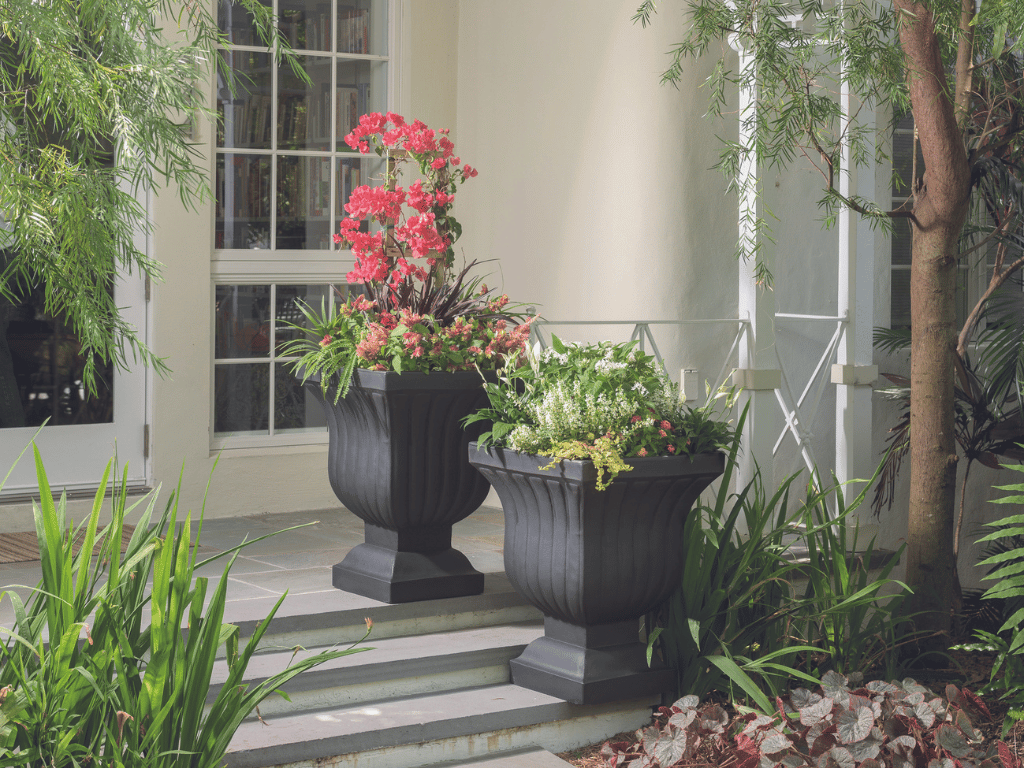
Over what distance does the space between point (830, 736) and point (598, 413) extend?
3.50 ft

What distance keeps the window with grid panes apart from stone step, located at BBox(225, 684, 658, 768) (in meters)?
2.41

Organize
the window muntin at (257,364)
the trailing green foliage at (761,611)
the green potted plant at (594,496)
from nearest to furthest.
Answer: the green potted plant at (594,496), the trailing green foliage at (761,611), the window muntin at (257,364)

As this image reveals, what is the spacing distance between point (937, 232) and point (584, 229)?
1930 millimetres

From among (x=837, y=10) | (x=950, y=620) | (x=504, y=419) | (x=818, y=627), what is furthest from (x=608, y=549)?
(x=837, y=10)

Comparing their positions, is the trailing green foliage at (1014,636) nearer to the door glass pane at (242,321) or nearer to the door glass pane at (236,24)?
the door glass pane at (242,321)

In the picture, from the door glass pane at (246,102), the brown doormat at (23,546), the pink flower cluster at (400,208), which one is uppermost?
the door glass pane at (246,102)

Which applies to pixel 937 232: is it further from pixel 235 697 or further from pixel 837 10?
pixel 235 697

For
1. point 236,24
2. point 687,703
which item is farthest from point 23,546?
point 687,703

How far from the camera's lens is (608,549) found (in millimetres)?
3443

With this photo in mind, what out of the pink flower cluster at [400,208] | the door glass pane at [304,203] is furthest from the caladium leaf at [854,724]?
the door glass pane at [304,203]

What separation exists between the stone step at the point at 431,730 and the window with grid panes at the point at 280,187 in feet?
7.89

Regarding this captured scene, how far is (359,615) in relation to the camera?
3.80 meters

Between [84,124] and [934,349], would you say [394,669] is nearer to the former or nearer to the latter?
[84,124]

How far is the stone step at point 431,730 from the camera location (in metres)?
3.17
